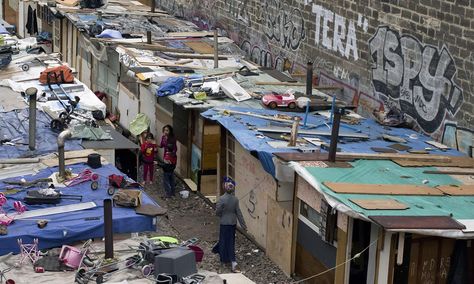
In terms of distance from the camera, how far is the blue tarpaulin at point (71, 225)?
57.0 ft

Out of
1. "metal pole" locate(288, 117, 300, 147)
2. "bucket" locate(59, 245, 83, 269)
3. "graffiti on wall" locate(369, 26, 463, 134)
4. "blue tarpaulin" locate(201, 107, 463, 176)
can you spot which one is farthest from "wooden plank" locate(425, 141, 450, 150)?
"bucket" locate(59, 245, 83, 269)

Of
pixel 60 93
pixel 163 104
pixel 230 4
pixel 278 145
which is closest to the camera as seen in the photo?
pixel 278 145

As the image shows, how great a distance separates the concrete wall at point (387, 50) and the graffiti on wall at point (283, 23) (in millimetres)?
26

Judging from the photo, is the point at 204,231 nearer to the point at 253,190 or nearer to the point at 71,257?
the point at 253,190

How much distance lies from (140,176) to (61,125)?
4.31 metres

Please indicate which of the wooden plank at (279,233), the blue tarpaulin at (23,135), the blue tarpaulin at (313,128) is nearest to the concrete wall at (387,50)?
the blue tarpaulin at (313,128)

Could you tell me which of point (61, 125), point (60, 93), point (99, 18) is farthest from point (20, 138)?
point (99, 18)

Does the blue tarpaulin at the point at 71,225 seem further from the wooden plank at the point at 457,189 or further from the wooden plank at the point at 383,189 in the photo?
the wooden plank at the point at 457,189

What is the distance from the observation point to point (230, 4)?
1334 inches

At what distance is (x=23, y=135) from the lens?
22.7 meters

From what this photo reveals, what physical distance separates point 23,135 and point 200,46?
9.94 m

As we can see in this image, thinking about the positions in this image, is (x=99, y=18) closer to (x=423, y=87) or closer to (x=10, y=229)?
(x=423, y=87)

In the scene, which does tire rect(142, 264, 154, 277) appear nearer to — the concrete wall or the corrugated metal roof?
the corrugated metal roof

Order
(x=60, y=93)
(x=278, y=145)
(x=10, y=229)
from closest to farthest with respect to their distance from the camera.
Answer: (x=10, y=229)
(x=278, y=145)
(x=60, y=93)
